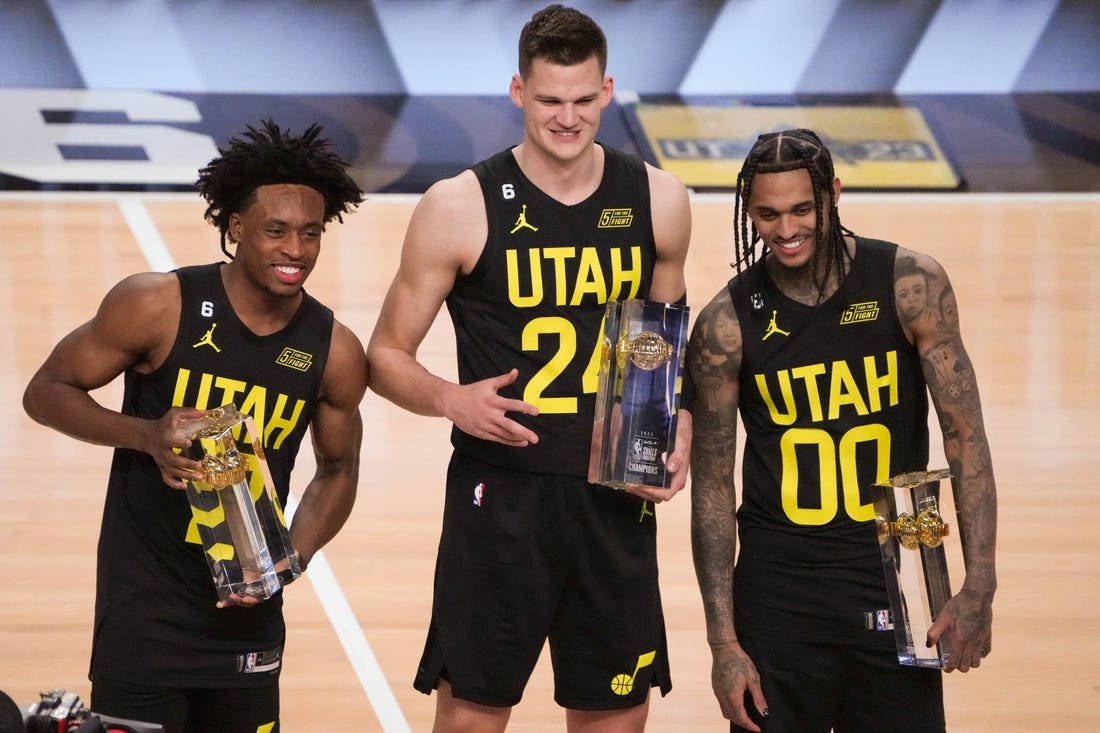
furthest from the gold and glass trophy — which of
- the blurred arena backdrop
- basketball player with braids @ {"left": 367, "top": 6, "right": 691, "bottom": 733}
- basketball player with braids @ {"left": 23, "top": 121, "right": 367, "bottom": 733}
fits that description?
the blurred arena backdrop

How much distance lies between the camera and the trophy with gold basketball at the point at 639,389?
10.3 feet

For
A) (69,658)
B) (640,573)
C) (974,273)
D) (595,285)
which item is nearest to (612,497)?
(640,573)

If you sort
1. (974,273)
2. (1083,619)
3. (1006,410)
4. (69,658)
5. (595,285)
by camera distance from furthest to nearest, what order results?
(974,273)
(1006,410)
(1083,619)
(69,658)
(595,285)

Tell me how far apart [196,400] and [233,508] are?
33cm

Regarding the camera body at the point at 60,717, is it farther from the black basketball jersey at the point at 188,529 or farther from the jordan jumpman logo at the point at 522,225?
the jordan jumpman logo at the point at 522,225

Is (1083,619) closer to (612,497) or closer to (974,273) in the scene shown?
(612,497)

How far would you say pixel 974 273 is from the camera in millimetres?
9172

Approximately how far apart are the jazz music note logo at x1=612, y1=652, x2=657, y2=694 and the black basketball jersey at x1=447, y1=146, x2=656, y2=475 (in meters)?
0.49

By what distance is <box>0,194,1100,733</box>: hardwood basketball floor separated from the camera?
469 cm

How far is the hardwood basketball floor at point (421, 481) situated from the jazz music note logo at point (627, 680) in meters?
0.14

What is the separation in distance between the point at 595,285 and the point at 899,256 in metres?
0.69

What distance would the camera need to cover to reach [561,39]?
10.6 feet

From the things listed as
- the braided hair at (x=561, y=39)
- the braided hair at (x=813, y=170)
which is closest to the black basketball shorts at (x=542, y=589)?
the braided hair at (x=813, y=170)

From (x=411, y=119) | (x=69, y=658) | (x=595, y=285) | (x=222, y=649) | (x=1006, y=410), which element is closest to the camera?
(x=222, y=649)
